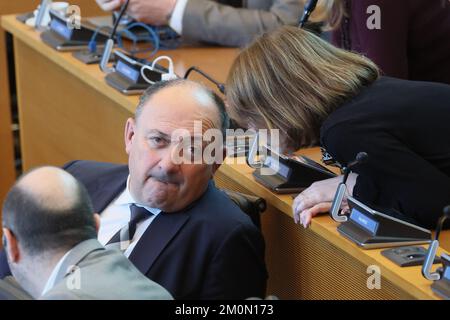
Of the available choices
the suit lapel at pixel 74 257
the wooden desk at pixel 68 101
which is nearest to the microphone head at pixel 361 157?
the suit lapel at pixel 74 257

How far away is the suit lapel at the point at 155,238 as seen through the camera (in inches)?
76.4

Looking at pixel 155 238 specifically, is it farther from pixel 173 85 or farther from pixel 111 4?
pixel 111 4

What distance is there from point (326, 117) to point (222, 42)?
4.46 feet

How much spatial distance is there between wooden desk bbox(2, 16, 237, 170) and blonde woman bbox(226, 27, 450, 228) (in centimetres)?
74

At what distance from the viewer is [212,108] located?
2057 millimetres

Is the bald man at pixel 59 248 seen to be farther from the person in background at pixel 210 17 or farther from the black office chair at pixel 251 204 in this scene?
the person in background at pixel 210 17

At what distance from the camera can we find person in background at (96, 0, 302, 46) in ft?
10.7

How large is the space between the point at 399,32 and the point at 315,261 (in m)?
0.73

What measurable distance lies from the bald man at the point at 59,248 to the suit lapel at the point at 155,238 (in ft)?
1.18

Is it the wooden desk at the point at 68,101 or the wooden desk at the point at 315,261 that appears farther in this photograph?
the wooden desk at the point at 68,101

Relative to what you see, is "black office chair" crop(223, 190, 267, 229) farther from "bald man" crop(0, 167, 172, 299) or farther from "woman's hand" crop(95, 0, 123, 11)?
"woman's hand" crop(95, 0, 123, 11)

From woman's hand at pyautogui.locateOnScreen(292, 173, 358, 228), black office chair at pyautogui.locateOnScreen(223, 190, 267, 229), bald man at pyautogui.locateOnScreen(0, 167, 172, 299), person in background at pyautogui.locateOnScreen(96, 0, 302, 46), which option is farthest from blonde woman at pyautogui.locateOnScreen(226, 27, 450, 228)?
person in background at pyautogui.locateOnScreen(96, 0, 302, 46)
